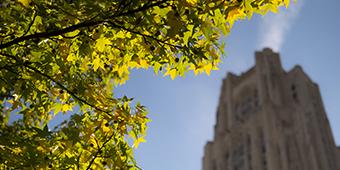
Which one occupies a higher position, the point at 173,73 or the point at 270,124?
the point at 270,124


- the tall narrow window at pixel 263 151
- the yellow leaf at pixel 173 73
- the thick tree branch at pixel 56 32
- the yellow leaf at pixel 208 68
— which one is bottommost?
the thick tree branch at pixel 56 32

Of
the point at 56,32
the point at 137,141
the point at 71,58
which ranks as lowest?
the point at 137,141

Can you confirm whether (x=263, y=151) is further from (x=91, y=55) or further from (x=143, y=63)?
(x=91, y=55)

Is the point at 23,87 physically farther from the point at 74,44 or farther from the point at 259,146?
the point at 259,146

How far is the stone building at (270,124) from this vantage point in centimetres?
7831

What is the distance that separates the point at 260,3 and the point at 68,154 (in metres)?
3.43

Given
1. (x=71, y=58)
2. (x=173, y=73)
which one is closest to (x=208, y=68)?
(x=173, y=73)

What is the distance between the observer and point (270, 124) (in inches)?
3263

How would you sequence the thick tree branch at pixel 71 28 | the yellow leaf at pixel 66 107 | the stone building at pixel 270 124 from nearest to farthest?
the thick tree branch at pixel 71 28 < the yellow leaf at pixel 66 107 < the stone building at pixel 270 124

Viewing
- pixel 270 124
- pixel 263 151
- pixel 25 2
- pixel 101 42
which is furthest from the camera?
pixel 270 124

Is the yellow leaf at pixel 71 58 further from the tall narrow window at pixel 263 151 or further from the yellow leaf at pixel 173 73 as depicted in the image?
the tall narrow window at pixel 263 151

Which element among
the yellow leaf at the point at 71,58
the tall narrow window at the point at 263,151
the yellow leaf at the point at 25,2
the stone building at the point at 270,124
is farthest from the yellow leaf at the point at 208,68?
the tall narrow window at the point at 263,151

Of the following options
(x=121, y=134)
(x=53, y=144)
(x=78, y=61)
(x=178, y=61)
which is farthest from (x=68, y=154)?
(x=178, y=61)

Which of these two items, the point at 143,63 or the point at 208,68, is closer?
the point at 208,68
